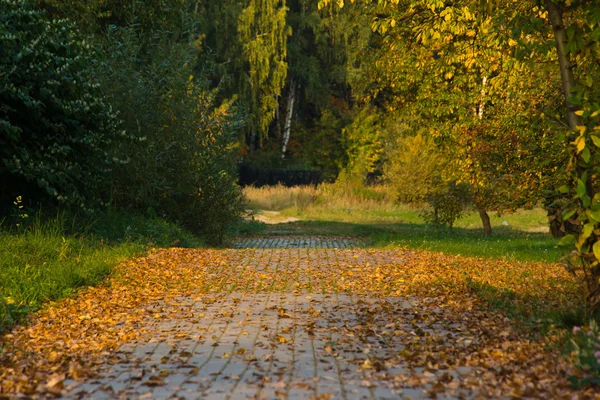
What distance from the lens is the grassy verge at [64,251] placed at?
29.2ft

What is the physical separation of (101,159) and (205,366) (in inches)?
353

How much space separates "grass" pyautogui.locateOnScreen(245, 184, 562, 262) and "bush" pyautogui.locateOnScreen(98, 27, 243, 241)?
3849 mm

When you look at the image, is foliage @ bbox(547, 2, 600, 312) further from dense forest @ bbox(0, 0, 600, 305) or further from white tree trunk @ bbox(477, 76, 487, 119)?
white tree trunk @ bbox(477, 76, 487, 119)

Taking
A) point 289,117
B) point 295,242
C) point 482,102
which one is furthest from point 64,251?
point 289,117

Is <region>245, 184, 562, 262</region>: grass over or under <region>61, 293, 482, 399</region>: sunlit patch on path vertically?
under

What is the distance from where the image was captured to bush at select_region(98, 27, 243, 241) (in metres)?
16.1

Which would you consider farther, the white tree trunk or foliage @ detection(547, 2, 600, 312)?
the white tree trunk

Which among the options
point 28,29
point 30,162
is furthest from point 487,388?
point 28,29

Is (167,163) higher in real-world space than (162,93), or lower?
lower

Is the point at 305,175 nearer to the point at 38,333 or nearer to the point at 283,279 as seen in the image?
the point at 283,279

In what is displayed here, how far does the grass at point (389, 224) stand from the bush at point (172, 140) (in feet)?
12.6

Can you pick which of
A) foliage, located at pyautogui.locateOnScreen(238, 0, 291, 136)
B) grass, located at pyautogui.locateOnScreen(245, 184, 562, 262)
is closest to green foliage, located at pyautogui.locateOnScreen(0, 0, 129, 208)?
grass, located at pyautogui.locateOnScreen(245, 184, 562, 262)

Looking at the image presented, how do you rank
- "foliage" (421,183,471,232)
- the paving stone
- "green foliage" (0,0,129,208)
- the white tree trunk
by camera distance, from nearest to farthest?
the paving stone, "green foliage" (0,0,129,208), the white tree trunk, "foliage" (421,183,471,232)

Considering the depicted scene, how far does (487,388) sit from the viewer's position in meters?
5.38
